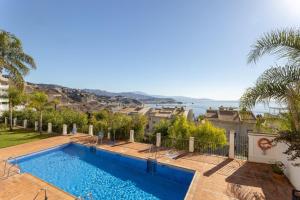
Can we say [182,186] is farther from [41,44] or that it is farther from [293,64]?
[41,44]

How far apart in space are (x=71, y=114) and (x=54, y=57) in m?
11.4

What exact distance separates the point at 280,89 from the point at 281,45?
1.30m

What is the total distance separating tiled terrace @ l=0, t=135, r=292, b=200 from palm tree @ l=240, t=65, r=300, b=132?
2.62 metres

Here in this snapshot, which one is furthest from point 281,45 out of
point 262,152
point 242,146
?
point 242,146

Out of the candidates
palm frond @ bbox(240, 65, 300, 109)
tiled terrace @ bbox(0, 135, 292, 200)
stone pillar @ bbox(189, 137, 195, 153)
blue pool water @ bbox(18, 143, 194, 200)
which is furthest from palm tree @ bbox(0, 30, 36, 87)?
palm frond @ bbox(240, 65, 300, 109)

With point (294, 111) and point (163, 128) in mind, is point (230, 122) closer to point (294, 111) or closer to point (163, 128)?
point (163, 128)

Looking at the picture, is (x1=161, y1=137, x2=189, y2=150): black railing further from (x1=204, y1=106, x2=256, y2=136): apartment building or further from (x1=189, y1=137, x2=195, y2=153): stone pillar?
(x1=204, y1=106, x2=256, y2=136): apartment building

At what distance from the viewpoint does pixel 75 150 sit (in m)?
12.8

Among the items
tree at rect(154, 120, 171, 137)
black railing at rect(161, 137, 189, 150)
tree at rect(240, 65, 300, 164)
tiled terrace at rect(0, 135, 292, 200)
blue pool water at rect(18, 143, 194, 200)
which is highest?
tree at rect(240, 65, 300, 164)

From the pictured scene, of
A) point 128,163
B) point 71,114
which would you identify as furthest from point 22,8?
point 128,163

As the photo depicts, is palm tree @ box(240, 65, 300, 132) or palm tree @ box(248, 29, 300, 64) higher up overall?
palm tree @ box(248, 29, 300, 64)

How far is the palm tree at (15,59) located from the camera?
1215cm

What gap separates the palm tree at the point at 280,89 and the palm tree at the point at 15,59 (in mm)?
13648

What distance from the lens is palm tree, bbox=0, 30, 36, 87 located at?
12.1m
